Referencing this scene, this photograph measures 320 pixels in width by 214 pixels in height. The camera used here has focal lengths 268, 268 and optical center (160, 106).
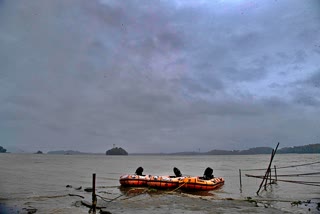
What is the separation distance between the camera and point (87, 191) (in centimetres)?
2331

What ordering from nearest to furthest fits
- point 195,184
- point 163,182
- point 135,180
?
point 195,184 → point 163,182 → point 135,180

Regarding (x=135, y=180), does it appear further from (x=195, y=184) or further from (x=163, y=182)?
(x=195, y=184)

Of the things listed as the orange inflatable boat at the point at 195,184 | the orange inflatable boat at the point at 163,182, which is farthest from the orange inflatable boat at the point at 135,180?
the orange inflatable boat at the point at 195,184

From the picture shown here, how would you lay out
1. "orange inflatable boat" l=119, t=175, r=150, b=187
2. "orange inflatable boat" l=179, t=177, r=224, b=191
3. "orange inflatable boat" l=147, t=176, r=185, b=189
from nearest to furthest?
"orange inflatable boat" l=179, t=177, r=224, b=191 < "orange inflatable boat" l=147, t=176, r=185, b=189 < "orange inflatable boat" l=119, t=175, r=150, b=187

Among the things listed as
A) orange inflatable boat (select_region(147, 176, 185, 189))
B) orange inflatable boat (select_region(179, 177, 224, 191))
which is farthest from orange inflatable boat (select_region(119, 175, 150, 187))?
orange inflatable boat (select_region(179, 177, 224, 191))

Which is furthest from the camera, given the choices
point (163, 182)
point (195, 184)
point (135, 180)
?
point (135, 180)

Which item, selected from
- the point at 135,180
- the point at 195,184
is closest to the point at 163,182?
the point at 135,180

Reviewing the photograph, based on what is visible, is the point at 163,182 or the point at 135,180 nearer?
the point at 163,182

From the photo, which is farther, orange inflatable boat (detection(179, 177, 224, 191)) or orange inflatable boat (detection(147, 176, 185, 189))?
orange inflatable boat (detection(147, 176, 185, 189))

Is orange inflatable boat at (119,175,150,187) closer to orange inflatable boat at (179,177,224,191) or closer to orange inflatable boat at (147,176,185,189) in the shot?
orange inflatable boat at (147,176,185,189)

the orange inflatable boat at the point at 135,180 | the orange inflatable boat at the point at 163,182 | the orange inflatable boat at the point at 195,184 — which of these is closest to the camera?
the orange inflatable boat at the point at 195,184

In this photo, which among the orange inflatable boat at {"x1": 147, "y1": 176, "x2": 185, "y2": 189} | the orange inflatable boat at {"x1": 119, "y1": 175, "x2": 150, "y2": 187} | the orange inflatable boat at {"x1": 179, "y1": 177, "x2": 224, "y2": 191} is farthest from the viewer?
the orange inflatable boat at {"x1": 119, "y1": 175, "x2": 150, "y2": 187}

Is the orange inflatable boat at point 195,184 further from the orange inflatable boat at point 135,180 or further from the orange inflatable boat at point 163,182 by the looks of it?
the orange inflatable boat at point 135,180

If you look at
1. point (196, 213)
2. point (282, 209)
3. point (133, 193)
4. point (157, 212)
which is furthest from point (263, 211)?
point (133, 193)
